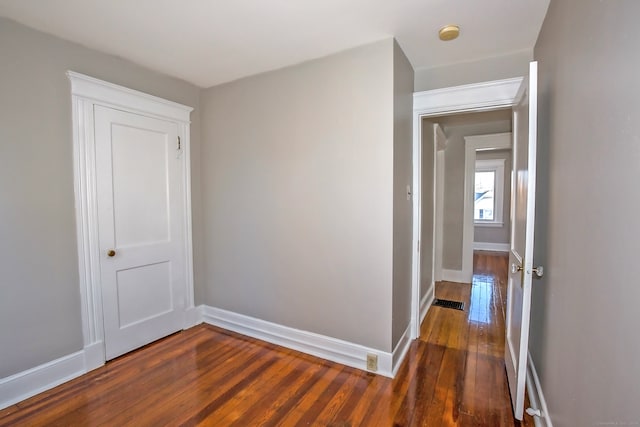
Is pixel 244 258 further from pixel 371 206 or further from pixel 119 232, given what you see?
pixel 371 206

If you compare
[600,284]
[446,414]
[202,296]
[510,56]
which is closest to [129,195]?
[202,296]

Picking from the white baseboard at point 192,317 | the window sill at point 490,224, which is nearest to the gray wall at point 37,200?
the white baseboard at point 192,317

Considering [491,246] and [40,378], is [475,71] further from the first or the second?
[491,246]

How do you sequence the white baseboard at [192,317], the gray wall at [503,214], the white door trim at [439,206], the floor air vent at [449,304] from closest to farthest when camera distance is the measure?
the white baseboard at [192,317], the floor air vent at [449,304], the white door trim at [439,206], the gray wall at [503,214]

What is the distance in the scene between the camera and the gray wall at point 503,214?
6949 mm

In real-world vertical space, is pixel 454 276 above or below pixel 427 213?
below

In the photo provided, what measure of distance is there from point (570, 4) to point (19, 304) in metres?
3.59

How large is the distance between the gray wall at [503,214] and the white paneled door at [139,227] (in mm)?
6451

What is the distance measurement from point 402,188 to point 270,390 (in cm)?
181

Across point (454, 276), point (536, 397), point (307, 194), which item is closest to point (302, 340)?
point (307, 194)

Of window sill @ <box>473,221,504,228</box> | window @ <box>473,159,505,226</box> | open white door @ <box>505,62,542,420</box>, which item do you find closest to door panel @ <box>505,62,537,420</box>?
open white door @ <box>505,62,542,420</box>

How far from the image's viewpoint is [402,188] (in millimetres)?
2377

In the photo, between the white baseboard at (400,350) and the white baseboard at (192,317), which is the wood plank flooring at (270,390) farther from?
the white baseboard at (192,317)

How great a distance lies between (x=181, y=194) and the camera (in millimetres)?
2953
